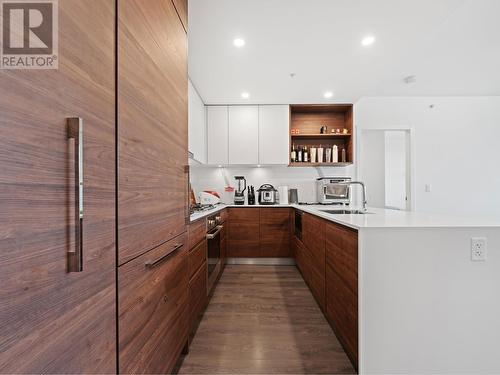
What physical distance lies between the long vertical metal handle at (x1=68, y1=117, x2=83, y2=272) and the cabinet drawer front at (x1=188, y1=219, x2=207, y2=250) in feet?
3.49

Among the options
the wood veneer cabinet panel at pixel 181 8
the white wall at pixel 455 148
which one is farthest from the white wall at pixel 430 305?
the white wall at pixel 455 148

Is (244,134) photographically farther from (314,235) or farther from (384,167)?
(384,167)

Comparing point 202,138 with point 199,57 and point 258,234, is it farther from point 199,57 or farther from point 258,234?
point 258,234

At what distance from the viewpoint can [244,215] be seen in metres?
3.56

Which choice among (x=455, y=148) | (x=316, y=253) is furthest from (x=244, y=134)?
(x=455, y=148)

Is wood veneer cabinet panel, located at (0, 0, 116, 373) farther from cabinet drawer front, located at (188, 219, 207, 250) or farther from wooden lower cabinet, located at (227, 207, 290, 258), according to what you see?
wooden lower cabinet, located at (227, 207, 290, 258)

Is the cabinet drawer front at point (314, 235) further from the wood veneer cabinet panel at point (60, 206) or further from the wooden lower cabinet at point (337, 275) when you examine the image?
the wood veneer cabinet panel at point (60, 206)

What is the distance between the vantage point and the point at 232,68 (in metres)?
2.72

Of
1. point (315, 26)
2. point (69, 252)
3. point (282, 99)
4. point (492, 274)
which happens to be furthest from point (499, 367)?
point (282, 99)

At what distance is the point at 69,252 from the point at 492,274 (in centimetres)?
178

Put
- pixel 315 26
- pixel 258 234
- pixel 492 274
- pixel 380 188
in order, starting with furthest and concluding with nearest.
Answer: pixel 380 188, pixel 258 234, pixel 315 26, pixel 492 274

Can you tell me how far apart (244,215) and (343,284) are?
7.09ft

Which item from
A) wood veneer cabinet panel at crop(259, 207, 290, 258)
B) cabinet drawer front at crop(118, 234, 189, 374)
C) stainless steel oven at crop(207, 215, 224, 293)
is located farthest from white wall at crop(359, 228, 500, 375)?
wood veneer cabinet panel at crop(259, 207, 290, 258)

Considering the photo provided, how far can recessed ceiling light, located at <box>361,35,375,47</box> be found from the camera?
2191 mm
